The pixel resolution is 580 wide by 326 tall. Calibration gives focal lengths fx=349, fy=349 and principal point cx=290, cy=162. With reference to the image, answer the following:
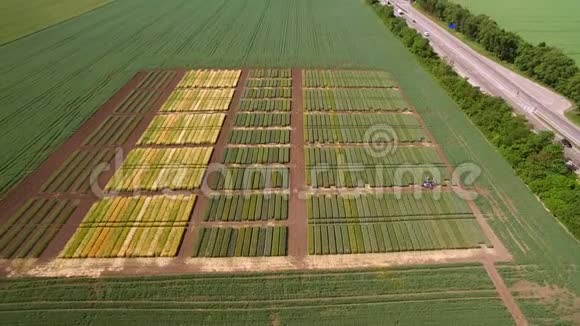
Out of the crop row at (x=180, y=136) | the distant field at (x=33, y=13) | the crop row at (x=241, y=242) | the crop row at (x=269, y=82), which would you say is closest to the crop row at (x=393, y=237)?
the crop row at (x=241, y=242)

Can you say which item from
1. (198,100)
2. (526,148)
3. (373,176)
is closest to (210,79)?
(198,100)

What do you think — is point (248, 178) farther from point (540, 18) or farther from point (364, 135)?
point (540, 18)

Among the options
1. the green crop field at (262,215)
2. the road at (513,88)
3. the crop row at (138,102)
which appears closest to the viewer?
the green crop field at (262,215)

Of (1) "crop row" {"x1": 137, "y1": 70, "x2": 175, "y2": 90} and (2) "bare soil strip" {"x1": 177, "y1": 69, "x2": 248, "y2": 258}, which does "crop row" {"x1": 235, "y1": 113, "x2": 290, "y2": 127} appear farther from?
(1) "crop row" {"x1": 137, "y1": 70, "x2": 175, "y2": 90}

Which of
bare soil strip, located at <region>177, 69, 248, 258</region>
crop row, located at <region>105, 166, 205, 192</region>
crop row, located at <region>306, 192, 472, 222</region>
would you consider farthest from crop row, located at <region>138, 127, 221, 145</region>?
crop row, located at <region>306, 192, 472, 222</region>

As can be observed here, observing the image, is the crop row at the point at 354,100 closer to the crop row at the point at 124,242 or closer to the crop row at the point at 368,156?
the crop row at the point at 368,156

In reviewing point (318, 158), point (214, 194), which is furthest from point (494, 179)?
point (214, 194)
